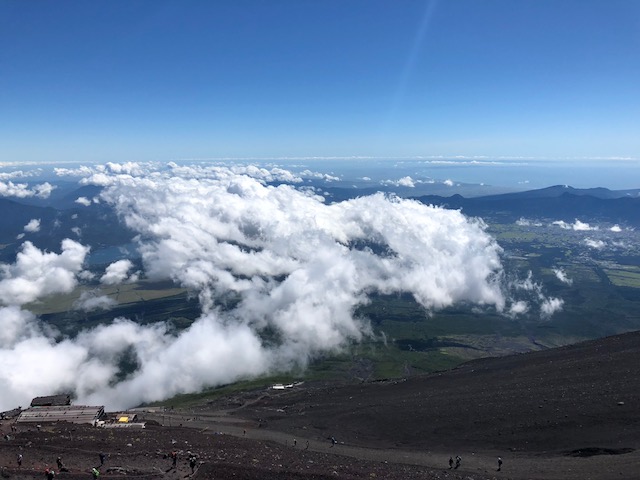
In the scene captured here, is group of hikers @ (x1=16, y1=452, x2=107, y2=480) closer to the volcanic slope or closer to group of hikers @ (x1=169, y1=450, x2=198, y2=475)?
group of hikers @ (x1=169, y1=450, x2=198, y2=475)

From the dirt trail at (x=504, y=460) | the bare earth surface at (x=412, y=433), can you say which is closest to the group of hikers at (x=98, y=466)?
the bare earth surface at (x=412, y=433)

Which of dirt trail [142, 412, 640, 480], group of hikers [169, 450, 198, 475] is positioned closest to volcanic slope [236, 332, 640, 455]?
dirt trail [142, 412, 640, 480]

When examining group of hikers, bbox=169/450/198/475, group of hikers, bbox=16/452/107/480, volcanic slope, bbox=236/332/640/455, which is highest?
group of hikers, bbox=16/452/107/480

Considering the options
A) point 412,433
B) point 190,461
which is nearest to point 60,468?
point 190,461

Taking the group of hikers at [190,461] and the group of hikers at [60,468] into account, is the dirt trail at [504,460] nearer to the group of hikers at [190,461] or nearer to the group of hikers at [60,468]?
the group of hikers at [190,461]

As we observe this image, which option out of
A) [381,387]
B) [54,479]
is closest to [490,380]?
[381,387]

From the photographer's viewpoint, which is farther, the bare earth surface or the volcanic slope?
the volcanic slope

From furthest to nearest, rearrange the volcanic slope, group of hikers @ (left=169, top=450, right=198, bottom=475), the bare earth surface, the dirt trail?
1. the volcanic slope
2. the dirt trail
3. the bare earth surface
4. group of hikers @ (left=169, top=450, right=198, bottom=475)
